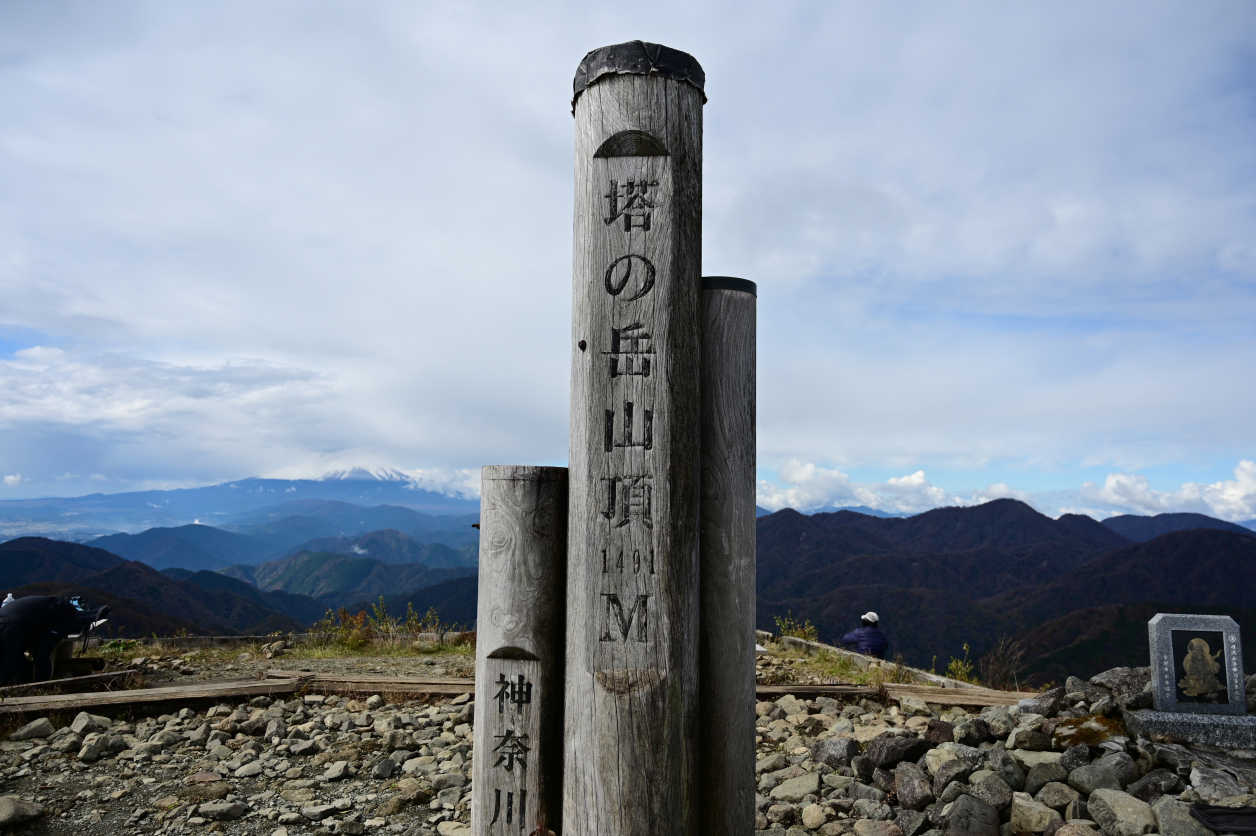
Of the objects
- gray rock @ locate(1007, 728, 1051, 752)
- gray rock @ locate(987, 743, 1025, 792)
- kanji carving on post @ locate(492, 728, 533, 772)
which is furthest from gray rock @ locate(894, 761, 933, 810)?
kanji carving on post @ locate(492, 728, 533, 772)

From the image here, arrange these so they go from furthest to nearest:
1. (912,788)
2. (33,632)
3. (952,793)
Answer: (33,632) → (912,788) → (952,793)

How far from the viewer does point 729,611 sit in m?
2.86

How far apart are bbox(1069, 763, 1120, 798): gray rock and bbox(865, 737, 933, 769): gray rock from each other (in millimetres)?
909

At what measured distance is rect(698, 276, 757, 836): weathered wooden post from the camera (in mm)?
2807

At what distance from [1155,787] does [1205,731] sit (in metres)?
1.24

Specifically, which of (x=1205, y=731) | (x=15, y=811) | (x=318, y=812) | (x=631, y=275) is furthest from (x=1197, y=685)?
(x=15, y=811)

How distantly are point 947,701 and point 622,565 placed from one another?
18.2 feet

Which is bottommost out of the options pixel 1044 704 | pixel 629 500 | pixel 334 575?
pixel 334 575

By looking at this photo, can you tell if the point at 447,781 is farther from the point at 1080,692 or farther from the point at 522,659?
the point at 1080,692

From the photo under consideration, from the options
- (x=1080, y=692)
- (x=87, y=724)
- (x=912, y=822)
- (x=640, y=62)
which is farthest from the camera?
(x=87, y=724)

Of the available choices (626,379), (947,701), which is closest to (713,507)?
(626,379)

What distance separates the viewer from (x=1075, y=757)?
4387 millimetres

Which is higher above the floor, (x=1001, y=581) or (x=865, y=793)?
(x=865, y=793)

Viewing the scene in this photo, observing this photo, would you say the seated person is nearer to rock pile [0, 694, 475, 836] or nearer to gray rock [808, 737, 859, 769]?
gray rock [808, 737, 859, 769]
